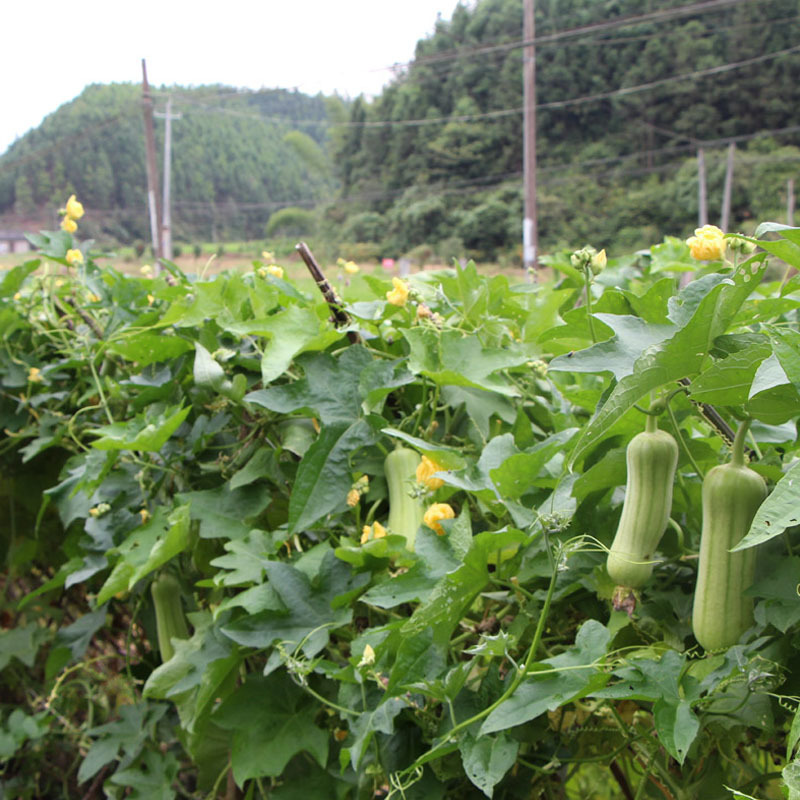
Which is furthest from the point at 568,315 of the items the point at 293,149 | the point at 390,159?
the point at 293,149

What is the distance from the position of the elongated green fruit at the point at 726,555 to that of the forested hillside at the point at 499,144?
3783cm

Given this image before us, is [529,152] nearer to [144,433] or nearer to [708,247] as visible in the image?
[144,433]

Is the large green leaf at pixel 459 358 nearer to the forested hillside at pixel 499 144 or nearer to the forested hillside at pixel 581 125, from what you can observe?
the forested hillside at pixel 499 144

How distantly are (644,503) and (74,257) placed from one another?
1359mm

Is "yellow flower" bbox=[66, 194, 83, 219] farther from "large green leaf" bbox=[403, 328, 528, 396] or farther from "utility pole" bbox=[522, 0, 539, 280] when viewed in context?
"utility pole" bbox=[522, 0, 539, 280]

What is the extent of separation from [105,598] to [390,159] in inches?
1869

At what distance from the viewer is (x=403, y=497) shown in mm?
945

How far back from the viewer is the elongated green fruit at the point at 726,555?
60 cm

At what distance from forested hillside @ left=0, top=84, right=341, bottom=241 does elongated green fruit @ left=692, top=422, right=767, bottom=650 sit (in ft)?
129

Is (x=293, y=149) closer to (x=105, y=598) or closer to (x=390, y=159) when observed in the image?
(x=390, y=159)

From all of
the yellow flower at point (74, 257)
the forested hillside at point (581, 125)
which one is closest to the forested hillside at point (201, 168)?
the forested hillside at point (581, 125)

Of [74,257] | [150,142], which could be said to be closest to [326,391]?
[74,257]

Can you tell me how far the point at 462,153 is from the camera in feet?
Result: 139

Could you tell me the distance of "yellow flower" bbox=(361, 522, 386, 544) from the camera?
35.8 inches
